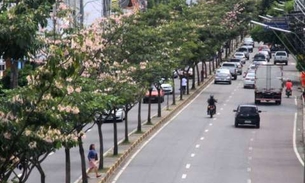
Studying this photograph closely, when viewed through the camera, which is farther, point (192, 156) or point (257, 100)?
point (257, 100)

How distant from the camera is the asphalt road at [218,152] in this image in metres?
39.2

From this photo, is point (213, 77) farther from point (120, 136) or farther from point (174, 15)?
point (120, 136)

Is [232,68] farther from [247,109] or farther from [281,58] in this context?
[247,109]

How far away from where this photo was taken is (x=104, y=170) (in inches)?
1588

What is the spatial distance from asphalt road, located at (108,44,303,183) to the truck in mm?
1959

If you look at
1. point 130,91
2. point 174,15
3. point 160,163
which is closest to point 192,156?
point 160,163

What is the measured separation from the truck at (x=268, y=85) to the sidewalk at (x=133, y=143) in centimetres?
505

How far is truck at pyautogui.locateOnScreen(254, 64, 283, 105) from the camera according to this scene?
237ft

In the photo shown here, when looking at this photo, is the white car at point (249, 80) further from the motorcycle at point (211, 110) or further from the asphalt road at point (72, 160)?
the asphalt road at point (72, 160)

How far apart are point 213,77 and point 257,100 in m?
23.9

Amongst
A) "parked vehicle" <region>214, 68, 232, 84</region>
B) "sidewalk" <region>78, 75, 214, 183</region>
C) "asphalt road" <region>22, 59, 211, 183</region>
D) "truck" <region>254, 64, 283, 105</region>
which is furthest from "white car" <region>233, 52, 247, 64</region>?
"asphalt road" <region>22, 59, 211, 183</region>

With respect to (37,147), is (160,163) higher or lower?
lower

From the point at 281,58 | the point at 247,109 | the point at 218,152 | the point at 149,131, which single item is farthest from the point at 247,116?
the point at 281,58

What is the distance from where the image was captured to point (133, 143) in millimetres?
49406
